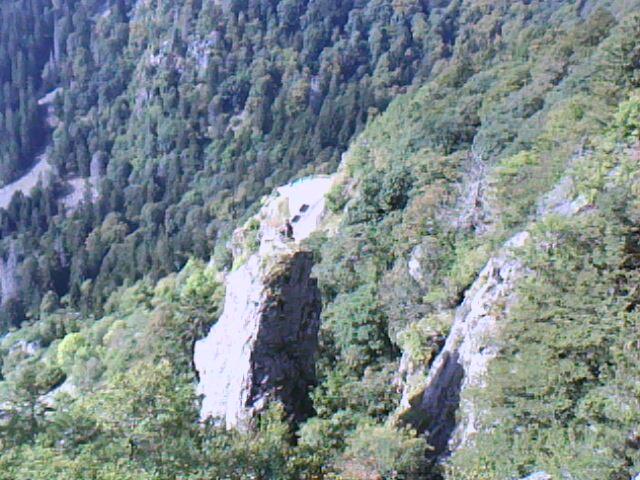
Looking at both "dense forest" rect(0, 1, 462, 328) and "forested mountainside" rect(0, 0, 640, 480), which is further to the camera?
"dense forest" rect(0, 1, 462, 328)

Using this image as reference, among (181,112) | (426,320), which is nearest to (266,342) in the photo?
(426,320)

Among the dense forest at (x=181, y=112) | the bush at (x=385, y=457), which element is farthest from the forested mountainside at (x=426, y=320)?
the dense forest at (x=181, y=112)

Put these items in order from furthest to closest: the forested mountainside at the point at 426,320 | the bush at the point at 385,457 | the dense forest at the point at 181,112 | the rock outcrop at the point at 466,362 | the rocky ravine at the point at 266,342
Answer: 1. the dense forest at the point at 181,112
2. the rock outcrop at the point at 466,362
3. the rocky ravine at the point at 266,342
4. the bush at the point at 385,457
5. the forested mountainside at the point at 426,320

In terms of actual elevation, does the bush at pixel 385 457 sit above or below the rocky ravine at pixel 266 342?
below

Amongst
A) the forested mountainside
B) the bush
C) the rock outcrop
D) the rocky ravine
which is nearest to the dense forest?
the forested mountainside

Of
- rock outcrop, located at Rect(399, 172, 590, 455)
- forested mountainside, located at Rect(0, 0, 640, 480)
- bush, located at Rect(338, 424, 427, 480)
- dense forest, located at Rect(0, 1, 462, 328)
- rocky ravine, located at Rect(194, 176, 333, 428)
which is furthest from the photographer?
dense forest, located at Rect(0, 1, 462, 328)

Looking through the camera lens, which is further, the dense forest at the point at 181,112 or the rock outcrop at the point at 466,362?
the dense forest at the point at 181,112

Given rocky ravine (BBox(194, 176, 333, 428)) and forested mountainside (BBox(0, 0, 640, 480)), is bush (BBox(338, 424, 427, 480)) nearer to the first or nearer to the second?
forested mountainside (BBox(0, 0, 640, 480))

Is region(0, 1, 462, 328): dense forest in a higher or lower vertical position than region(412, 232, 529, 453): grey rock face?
lower

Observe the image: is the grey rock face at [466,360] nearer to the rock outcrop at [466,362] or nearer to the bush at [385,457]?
the rock outcrop at [466,362]

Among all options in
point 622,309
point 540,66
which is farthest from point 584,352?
point 540,66
